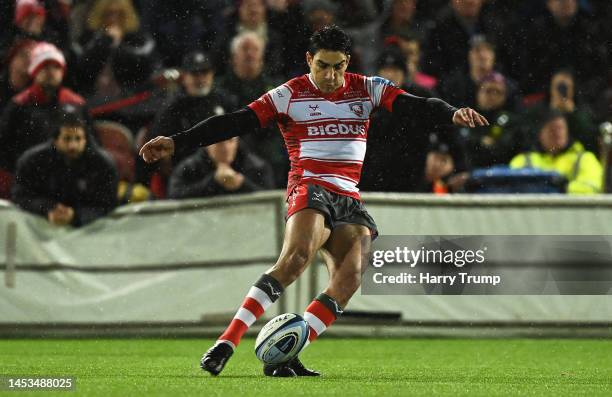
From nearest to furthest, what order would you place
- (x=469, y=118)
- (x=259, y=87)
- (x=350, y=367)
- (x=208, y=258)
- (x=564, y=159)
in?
1. (x=469, y=118)
2. (x=350, y=367)
3. (x=208, y=258)
4. (x=564, y=159)
5. (x=259, y=87)

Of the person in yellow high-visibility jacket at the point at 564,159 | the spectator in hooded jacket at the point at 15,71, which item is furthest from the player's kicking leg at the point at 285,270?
the spectator in hooded jacket at the point at 15,71

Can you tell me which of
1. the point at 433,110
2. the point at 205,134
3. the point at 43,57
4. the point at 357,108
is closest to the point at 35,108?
the point at 43,57

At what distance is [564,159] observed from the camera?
1145cm

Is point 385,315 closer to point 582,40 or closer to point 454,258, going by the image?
point 454,258

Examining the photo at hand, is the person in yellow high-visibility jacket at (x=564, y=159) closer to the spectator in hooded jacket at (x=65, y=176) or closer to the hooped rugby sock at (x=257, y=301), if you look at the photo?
the spectator in hooded jacket at (x=65, y=176)

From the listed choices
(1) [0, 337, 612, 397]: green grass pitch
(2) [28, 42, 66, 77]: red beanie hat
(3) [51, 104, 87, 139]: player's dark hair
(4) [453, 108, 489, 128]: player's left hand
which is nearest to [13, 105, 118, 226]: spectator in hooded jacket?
(3) [51, 104, 87, 139]: player's dark hair

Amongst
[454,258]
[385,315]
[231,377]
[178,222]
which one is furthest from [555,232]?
[231,377]

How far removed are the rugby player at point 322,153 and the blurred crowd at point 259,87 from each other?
3.84m

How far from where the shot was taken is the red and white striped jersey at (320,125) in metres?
6.99

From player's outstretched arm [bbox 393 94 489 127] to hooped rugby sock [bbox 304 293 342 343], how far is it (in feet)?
3.82

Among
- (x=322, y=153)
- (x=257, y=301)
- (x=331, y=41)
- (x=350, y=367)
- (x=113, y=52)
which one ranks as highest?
(x=331, y=41)

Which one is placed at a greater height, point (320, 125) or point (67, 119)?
point (320, 125)

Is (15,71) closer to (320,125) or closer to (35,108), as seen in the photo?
(35,108)

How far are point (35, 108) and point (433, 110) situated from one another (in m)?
5.62
